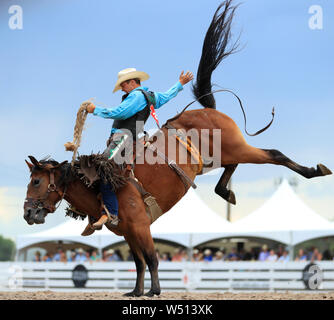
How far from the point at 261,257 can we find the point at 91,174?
450 inches

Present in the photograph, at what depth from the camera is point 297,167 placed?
6.90 metres

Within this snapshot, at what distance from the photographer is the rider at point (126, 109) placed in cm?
637

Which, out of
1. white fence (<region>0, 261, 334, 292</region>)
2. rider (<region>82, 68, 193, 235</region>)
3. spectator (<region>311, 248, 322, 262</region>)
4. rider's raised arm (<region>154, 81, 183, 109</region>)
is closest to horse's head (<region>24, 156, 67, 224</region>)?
rider (<region>82, 68, 193, 235</region>)

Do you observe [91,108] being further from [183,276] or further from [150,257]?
[183,276]

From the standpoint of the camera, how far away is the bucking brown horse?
21.1 ft

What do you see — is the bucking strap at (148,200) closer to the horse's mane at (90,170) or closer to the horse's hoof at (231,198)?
the horse's mane at (90,170)

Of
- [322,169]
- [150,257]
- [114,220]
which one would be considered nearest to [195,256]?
[322,169]

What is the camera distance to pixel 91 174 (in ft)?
21.1

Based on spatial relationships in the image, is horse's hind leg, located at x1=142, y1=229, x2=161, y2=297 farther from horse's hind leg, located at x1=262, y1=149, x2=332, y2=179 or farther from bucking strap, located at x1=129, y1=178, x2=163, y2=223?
horse's hind leg, located at x1=262, y1=149, x2=332, y2=179

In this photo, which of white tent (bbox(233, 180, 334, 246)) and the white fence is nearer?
the white fence
